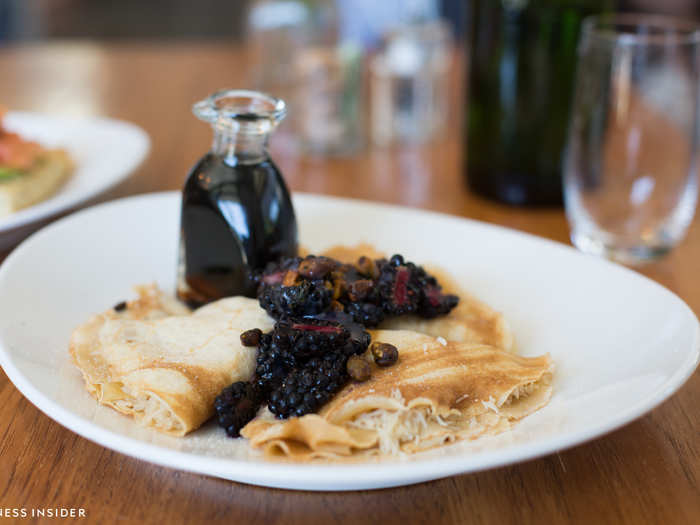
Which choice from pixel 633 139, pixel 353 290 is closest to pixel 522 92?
pixel 633 139

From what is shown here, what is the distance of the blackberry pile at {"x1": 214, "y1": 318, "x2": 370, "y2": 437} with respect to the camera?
2.69 ft

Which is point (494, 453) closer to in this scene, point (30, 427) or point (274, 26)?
point (30, 427)

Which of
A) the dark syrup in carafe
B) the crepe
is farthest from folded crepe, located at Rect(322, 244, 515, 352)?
the crepe

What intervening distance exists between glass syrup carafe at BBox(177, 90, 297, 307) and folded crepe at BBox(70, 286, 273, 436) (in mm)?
101

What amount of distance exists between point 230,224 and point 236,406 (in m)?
0.33

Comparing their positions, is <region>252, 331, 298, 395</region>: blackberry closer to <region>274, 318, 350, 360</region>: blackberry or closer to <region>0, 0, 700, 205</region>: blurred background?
<region>274, 318, 350, 360</region>: blackberry

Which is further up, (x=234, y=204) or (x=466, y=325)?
(x=234, y=204)

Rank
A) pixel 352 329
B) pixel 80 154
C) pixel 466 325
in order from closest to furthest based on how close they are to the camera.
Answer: pixel 352 329 < pixel 466 325 < pixel 80 154

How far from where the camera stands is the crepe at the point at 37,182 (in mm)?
1447

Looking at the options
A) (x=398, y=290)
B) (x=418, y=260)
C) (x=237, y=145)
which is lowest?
(x=418, y=260)

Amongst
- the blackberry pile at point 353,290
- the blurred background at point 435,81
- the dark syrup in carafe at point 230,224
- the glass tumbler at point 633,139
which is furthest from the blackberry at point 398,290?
the blurred background at point 435,81

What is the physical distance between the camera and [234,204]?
1.07 m

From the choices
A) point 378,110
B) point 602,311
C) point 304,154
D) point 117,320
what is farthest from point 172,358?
point 378,110

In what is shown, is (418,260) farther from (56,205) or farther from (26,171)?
(26,171)
